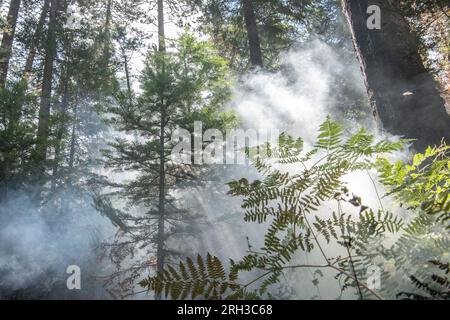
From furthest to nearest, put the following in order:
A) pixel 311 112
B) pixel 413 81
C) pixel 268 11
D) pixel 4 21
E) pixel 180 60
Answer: pixel 268 11 < pixel 311 112 < pixel 4 21 < pixel 180 60 < pixel 413 81

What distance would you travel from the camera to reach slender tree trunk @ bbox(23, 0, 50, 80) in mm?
13797

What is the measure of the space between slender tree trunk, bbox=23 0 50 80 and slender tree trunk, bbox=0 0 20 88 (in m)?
0.78

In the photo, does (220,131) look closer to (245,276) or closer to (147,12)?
(245,276)

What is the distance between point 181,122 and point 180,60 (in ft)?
6.91

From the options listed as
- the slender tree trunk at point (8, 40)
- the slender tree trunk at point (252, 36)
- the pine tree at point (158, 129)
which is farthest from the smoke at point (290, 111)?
the slender tree trunk at point (8, 40)

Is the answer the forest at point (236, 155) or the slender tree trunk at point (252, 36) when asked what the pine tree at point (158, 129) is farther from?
the slender tree trunk at point (252, 36)

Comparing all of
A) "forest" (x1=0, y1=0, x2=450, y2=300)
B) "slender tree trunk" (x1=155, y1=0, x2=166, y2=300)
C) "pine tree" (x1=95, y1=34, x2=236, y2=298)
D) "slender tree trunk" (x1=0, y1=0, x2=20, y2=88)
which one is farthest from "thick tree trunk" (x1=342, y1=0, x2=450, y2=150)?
"slender tree trunk" (x1=0, y1=0, x2=20, y2=88)

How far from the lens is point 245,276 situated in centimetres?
941

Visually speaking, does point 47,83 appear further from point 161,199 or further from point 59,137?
point 161,199

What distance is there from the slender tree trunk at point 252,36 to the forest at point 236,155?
0.23 ft

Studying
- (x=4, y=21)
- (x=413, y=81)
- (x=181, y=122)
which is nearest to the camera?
Result: (x=413, y=81)

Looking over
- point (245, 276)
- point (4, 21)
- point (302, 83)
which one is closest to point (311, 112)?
point (302, 83)

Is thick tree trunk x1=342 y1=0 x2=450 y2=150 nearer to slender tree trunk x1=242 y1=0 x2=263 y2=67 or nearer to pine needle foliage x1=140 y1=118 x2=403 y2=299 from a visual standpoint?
pine needle foliage x1=140 y1=118 x2=403 y2=299

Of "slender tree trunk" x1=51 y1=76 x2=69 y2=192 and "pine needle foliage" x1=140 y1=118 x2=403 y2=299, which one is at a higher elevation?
"slender tree trunk" x1=51 y1=76 x2=69 y2=192
